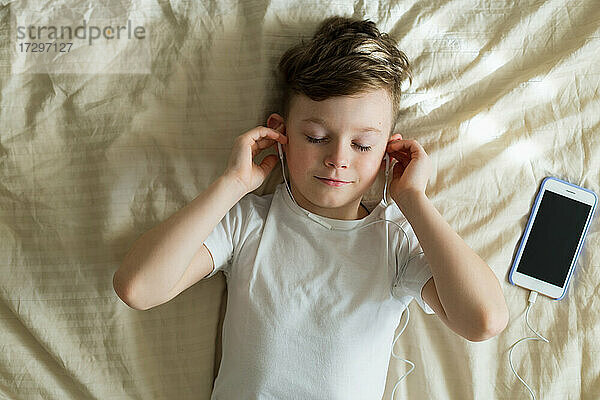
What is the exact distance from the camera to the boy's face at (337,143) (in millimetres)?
1238

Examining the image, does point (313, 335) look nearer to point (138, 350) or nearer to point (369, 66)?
point (138, 350)

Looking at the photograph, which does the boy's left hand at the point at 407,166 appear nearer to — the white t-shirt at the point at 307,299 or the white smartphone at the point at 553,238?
the white t-shirt at the point at 307,299

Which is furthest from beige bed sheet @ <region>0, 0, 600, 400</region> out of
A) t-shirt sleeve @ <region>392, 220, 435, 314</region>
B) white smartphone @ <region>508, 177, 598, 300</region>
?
t-shirt sleeve @ <region>392, 220, 435, 314</region>

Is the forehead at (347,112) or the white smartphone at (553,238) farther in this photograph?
the white smartphone at (553,238)

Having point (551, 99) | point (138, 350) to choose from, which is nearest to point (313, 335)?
point (138, 350)

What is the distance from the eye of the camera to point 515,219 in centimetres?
144

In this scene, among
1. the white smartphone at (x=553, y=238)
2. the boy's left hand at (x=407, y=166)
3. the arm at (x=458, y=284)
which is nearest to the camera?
the arm at (x=458, y=284)

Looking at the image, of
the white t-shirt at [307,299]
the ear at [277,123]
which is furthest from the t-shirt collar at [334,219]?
the ear at [277,123]

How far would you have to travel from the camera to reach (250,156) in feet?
4.24

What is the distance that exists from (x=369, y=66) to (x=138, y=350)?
0.77 m

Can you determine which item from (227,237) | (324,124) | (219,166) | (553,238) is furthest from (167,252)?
(553,238)

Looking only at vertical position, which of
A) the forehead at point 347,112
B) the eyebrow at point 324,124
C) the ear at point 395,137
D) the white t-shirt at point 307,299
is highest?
the forehead at point 347,112

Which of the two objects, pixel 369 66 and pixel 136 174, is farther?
pixel 136 174

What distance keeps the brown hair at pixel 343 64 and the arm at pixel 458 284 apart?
9.9 inches
